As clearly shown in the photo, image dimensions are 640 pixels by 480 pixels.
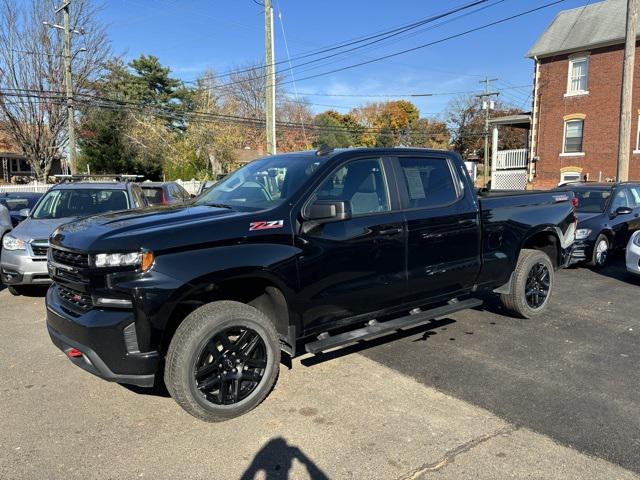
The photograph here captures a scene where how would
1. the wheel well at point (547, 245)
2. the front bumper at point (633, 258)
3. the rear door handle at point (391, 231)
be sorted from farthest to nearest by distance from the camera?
the front bumper at point (633, 258)
the wheel well at point (547, 245)
the rear door handle at point (391, 231)

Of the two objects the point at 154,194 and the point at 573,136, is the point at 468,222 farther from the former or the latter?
the point at 573,136

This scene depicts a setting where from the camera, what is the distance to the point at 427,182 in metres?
5.06

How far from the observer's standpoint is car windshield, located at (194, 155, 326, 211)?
4227 millimetres

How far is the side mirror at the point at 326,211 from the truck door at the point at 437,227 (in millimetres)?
907

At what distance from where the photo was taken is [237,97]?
2110 inches

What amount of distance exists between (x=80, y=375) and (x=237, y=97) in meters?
52.1

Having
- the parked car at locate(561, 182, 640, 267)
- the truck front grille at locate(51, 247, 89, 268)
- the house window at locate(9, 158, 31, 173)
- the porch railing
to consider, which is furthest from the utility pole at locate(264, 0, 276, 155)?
the house window at locate(9, 158, 31, 173)

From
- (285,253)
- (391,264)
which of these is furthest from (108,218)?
(391,264)

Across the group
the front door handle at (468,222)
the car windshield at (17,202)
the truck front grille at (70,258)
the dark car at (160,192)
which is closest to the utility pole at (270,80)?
the dark car at (160,192)

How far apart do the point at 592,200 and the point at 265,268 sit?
8997mm

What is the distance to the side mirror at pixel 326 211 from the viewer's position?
12.8 feet

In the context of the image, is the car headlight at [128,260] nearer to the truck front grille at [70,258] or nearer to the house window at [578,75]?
the truck front grille at [70,258]

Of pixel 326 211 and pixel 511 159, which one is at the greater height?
pixel 511 159

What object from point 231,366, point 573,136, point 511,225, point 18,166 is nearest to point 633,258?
point 511,225
